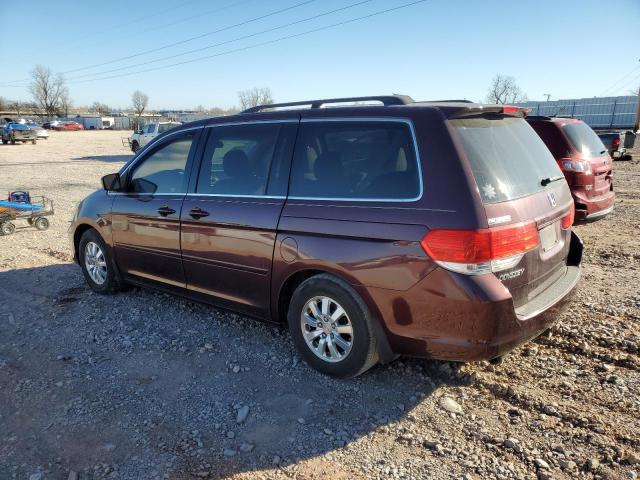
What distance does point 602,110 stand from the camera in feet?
141

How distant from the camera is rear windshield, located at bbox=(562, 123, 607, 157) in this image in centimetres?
682

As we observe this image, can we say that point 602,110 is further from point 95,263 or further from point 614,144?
point 95,263

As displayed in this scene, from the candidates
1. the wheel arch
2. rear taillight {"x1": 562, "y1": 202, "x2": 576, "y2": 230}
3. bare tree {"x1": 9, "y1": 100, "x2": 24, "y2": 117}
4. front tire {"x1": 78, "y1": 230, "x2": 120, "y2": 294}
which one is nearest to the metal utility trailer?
front tire {"x1": 78, "y1": 230, "x2": 120, "y2": 294}

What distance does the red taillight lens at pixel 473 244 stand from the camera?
2717 mm

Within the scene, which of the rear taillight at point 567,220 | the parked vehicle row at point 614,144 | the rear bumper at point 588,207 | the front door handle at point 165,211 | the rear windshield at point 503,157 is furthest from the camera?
the parked vehicle row at point 614,144

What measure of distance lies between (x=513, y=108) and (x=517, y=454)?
227cm

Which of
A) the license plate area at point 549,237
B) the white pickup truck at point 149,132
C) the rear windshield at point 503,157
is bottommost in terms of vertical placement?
the license plate area at point 549,237

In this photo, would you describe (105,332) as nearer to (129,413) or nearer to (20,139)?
(129,413)

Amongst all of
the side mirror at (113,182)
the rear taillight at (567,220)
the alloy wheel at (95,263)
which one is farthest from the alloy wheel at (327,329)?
the alloy wheel at (95,263)

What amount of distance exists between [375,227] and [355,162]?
557 mm

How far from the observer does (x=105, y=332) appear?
4.38m

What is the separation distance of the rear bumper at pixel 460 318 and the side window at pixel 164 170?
2.37 m

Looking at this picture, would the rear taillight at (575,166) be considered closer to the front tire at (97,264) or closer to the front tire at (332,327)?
the front tire at (332,327)

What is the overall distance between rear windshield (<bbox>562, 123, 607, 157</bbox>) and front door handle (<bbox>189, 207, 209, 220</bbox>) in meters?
5.44
